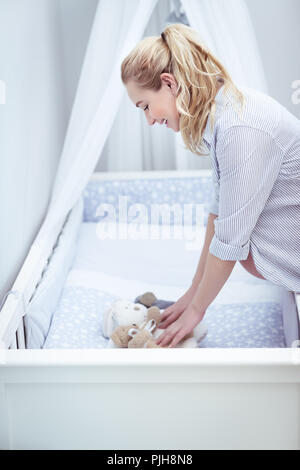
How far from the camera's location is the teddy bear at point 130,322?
1.79 meters

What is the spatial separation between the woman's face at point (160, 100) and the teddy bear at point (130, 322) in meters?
0.65

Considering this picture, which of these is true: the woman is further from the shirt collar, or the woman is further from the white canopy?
the white canopy

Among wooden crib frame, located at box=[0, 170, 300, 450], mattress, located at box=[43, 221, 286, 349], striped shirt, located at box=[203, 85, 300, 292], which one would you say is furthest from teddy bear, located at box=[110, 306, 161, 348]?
striped shirt, located at box=[203, 85, 300, 292]

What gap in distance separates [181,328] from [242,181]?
511 mm

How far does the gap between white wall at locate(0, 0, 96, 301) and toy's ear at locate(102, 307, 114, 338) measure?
0.34 meters

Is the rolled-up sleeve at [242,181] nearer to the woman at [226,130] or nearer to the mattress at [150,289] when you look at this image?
the woman at [226,130]

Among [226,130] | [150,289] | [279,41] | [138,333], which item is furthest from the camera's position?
[279,41]

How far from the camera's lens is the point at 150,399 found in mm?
1396

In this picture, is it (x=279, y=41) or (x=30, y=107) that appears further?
(x=279, y=41)

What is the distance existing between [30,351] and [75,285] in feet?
2.69

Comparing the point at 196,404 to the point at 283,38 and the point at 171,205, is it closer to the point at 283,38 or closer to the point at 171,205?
the point at 171,205

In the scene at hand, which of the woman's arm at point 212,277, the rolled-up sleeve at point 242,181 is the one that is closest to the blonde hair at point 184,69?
→ the rolled-up sleeve at point 242,181

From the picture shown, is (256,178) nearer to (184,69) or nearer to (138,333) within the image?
(184,69)

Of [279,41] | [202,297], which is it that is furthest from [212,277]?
[279,41]
